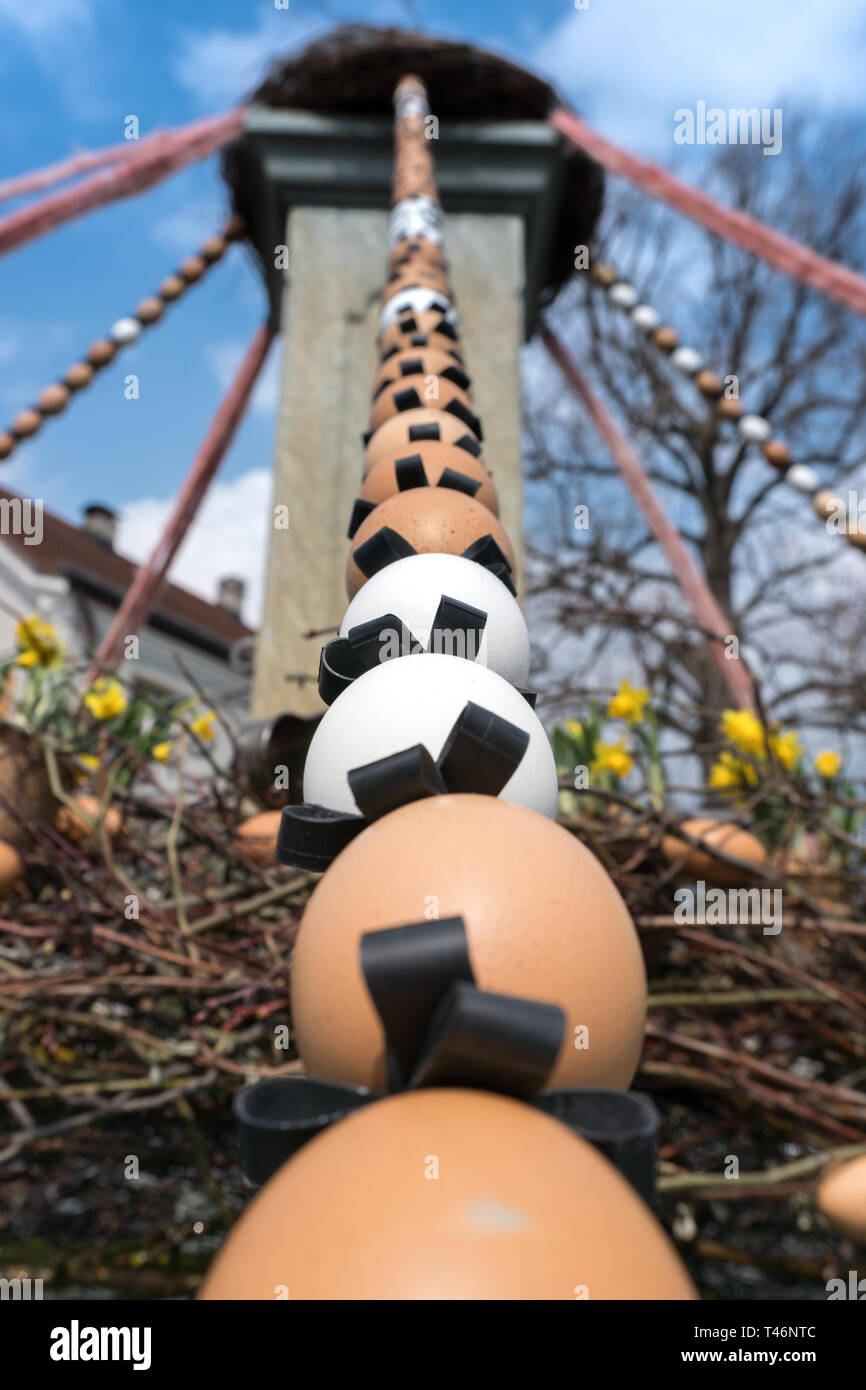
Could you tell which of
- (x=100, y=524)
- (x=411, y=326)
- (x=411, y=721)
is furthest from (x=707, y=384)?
(x=100, y=524)

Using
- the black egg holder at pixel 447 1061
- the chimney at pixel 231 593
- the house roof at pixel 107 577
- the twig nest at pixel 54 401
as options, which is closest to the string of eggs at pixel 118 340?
the twig nest at pixel 54 401

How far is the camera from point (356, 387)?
1836mm

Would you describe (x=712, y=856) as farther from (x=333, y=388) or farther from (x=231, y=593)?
(x=231, y=593)

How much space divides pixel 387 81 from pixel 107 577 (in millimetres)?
7435

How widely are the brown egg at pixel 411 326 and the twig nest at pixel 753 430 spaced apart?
926mm

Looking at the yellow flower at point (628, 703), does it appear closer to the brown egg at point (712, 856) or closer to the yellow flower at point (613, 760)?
the yellow flower at point (613, 760)

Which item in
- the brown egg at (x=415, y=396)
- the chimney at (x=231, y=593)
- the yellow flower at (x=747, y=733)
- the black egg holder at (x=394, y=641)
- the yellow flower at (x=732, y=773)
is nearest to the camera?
the black egg holder at (x=394, y=641)

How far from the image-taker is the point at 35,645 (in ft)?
4.62

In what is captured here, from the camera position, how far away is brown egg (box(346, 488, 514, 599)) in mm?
562

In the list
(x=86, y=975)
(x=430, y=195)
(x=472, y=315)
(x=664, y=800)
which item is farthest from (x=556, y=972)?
(x=472, y=315)

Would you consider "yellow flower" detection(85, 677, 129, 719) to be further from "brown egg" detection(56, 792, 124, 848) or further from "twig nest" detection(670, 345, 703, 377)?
"twig nest" detection(670, 345, 703, 377)

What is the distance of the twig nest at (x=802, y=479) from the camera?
158cm
